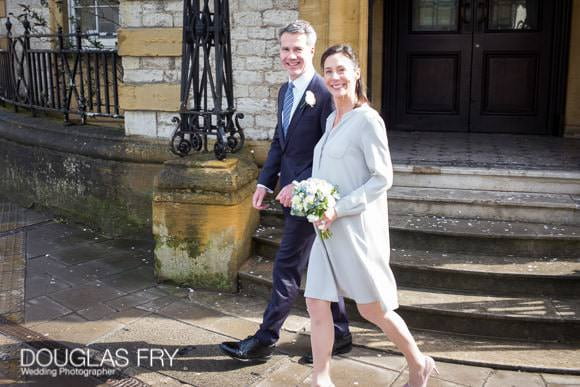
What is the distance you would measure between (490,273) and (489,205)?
2.90ft

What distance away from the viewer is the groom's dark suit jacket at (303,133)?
380 centimetres

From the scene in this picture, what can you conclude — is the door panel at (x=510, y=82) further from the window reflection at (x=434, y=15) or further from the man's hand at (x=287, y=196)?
the man's hand at (x=287, y=196)

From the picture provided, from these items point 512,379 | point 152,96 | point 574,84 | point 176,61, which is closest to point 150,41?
point 176,61

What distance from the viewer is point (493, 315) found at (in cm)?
419

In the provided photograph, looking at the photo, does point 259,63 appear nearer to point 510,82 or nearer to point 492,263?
point 492,263

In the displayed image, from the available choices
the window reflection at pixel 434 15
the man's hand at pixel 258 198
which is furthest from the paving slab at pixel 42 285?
the window reflection at pixel 434 15

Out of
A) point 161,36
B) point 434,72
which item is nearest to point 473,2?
point 434,72

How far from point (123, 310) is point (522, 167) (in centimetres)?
353

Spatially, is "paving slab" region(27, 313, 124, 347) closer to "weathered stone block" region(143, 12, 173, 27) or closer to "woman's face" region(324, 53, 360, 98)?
"woman's face" region(324, 53, 360, 98)

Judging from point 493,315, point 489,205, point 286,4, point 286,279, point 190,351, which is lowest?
point 190,351

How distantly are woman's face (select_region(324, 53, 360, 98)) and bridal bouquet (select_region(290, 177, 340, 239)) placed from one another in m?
0.48

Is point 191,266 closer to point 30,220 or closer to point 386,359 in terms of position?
point 386,359

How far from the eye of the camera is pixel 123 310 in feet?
15.8

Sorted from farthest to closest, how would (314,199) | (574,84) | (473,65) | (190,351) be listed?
(473,65) → (574,84) → (190,351) → (314,199)
